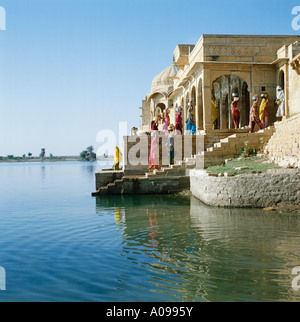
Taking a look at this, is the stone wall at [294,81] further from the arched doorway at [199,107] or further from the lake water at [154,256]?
the lake water at [154,256]

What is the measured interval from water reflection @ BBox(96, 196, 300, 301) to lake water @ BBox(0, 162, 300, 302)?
0.01 m

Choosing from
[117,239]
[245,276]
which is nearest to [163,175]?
[117,239]

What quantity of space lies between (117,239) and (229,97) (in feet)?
49.2

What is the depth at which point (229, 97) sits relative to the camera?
2016cm

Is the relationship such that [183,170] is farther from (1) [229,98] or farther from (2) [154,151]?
(1) [229,98]

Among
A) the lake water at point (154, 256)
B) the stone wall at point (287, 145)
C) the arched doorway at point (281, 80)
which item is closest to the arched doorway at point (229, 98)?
the arched doorway at point (281, 80)

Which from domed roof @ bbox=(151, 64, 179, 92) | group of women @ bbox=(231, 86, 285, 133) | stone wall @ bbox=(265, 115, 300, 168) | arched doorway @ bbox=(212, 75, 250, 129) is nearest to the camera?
stone wall @ bbox=(265, 115, 300, 168)

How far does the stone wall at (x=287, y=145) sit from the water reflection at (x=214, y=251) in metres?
1.81

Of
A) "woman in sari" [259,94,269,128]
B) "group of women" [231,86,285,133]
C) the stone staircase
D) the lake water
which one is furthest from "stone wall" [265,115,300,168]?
"woman in sari" [259,94,269,128]

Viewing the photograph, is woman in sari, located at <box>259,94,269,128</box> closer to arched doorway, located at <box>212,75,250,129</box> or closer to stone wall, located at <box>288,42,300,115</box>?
stone wall, located at <box>288,42,300,115</box>

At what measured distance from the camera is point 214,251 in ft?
19.1

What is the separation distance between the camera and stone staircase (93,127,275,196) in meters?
12.9

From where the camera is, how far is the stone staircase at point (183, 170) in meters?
12.9

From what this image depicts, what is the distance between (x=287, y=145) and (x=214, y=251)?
17.5 feet
